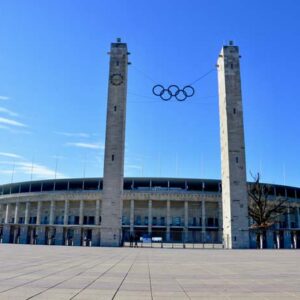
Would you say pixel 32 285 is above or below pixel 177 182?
below

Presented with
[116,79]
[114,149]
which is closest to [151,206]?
[114,149]

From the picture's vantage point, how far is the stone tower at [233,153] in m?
49.8

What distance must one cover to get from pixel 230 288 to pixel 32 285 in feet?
17.4

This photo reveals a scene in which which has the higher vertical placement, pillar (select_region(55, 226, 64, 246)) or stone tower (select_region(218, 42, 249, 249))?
stone tower (select_region(218, 42, 249, 249))

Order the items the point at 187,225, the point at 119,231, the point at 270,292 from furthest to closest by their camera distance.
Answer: the point at 187,225
the point at 119,231
the point at 270,292

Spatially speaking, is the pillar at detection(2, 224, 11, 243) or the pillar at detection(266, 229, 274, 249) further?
the pillar at detection(2, 224, 11, 243)

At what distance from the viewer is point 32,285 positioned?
981cm

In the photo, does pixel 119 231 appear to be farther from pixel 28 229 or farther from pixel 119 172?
pixel 28 229

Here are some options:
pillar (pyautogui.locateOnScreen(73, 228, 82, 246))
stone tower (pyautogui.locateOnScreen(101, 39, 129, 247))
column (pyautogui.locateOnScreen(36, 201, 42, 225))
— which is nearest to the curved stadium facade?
column (pyautogui.locateOnScreen(36, 201, 42, 225))

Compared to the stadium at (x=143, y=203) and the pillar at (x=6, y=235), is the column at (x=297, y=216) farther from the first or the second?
the pillar at (x=6, y=235)

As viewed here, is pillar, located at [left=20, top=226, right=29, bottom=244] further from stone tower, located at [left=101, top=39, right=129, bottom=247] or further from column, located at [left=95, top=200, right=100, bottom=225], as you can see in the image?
column, located at [left=95, top=200, right=100, bottom=225]

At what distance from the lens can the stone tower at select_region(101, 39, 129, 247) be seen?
48812 millimetres

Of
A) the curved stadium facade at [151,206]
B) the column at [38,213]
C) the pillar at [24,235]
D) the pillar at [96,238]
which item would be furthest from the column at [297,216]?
the pillar at [24,235]

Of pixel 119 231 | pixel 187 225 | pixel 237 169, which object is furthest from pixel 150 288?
pixel 187 225
